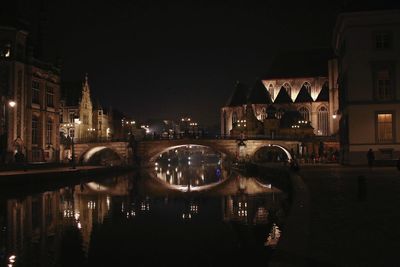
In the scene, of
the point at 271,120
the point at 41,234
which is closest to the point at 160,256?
the point at 41,234

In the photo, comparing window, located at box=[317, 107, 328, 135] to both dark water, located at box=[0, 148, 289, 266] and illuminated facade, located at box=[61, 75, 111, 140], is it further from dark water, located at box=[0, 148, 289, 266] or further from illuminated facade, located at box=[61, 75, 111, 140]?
dark water, located at box=[0, 148, 289, 266]

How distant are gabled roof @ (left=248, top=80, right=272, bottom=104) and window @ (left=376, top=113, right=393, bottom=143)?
223 ft

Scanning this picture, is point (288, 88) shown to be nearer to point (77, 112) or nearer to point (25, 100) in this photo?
point (77, 112)

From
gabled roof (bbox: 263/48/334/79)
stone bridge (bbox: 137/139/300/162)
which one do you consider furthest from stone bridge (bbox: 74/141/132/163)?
gabled roof (bbox: 263/48/334/79)

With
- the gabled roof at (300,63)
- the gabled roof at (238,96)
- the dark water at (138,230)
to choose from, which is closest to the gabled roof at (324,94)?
the gabled roof at (300,63)

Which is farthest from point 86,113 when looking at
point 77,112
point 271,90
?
point 271,90

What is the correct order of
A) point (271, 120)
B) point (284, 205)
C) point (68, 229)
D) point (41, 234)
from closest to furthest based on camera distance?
point (41, 234), point (68, 229), point (284, 205), point (271, 120)

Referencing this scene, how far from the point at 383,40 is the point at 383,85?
3541mm

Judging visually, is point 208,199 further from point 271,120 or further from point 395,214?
point 271,120

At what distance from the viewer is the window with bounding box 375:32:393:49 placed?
39.0 metres

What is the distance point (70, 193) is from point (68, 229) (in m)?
15.0

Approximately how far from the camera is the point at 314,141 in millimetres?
78438

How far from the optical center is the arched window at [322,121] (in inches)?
3913

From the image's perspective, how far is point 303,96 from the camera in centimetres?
10450
